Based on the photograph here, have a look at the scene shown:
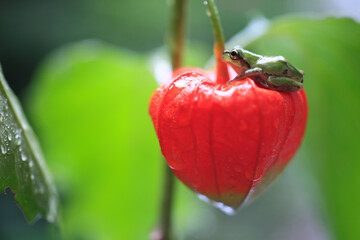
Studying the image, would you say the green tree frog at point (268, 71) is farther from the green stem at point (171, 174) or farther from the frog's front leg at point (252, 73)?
the green stem at point (171, 174)

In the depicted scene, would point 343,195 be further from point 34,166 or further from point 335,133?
point 34,166

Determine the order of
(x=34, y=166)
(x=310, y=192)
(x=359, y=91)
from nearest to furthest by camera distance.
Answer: (x=34, y=166) → (x=359, y=91) → (x=310, y=192)

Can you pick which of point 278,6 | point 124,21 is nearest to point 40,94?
point 124,21

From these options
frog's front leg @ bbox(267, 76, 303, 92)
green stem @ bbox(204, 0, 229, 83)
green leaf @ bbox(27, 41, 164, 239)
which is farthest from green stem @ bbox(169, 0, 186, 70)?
green leaf @ bbox(27, 41, 164, 239)

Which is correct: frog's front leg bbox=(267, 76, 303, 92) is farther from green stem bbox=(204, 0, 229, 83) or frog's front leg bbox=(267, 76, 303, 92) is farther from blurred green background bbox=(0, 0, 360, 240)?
blurred green background bbox=(0, 0, 360, 240)

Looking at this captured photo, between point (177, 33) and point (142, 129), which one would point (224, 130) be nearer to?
point (177, 33)

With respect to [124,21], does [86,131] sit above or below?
above

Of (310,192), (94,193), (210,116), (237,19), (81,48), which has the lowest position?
(237,19)
